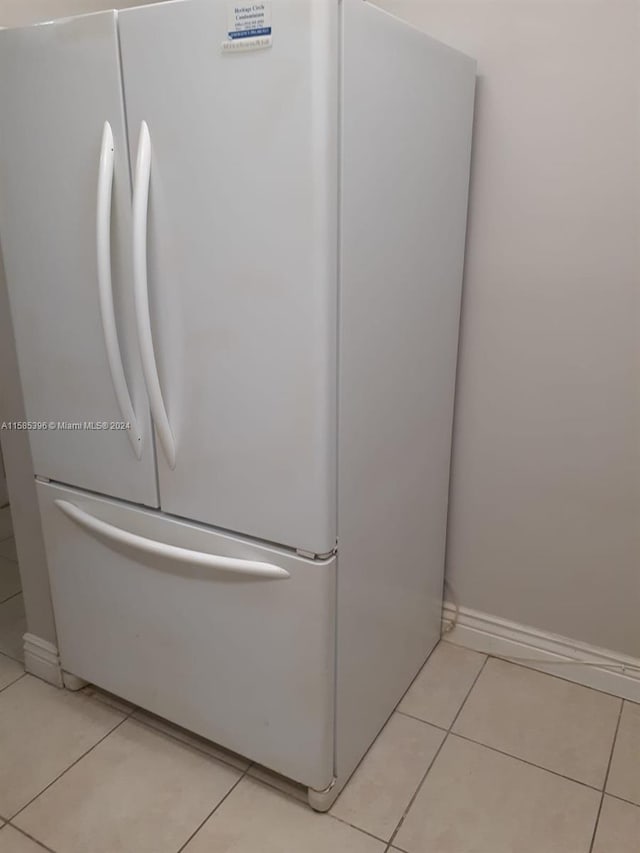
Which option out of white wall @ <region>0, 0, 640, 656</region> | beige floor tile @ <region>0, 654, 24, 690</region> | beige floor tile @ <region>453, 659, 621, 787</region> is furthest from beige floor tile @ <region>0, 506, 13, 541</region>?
beige floor tile @ <region>453, 659, 621, 787</region>

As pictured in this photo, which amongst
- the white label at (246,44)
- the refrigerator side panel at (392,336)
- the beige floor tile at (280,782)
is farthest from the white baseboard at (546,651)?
the white label at (246,44)

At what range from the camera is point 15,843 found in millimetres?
1536

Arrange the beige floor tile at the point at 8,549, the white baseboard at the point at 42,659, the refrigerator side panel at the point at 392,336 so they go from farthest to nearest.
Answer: the beige floor tile at the point at 8,549 < the white baseboard at the point at 42,659 < the refrigerator side panel at the point at 392,336

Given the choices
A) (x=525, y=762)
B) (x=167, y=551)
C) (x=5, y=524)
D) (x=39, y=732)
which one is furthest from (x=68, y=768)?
(x=5, y=524)

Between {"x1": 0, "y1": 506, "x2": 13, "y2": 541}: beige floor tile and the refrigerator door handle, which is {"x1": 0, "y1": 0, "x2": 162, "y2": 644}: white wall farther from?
{"x1": 0, "y1": 506, "x2": 13, "y2": 541}: beige floor tile

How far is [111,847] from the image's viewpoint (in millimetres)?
1523

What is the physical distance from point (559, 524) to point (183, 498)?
1032mm

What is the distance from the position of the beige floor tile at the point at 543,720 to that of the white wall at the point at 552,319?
0.16m

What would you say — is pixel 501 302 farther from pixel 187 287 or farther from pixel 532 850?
pixel 532 850

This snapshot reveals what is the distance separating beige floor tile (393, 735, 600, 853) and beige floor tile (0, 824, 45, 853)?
30.9 inches

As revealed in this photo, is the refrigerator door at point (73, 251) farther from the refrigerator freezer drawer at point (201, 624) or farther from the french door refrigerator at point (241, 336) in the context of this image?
the refrigerator freezer drawer at point (201, 624)

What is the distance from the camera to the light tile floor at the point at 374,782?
154 cm

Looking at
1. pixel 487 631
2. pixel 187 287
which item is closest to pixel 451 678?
pixel 487 631
